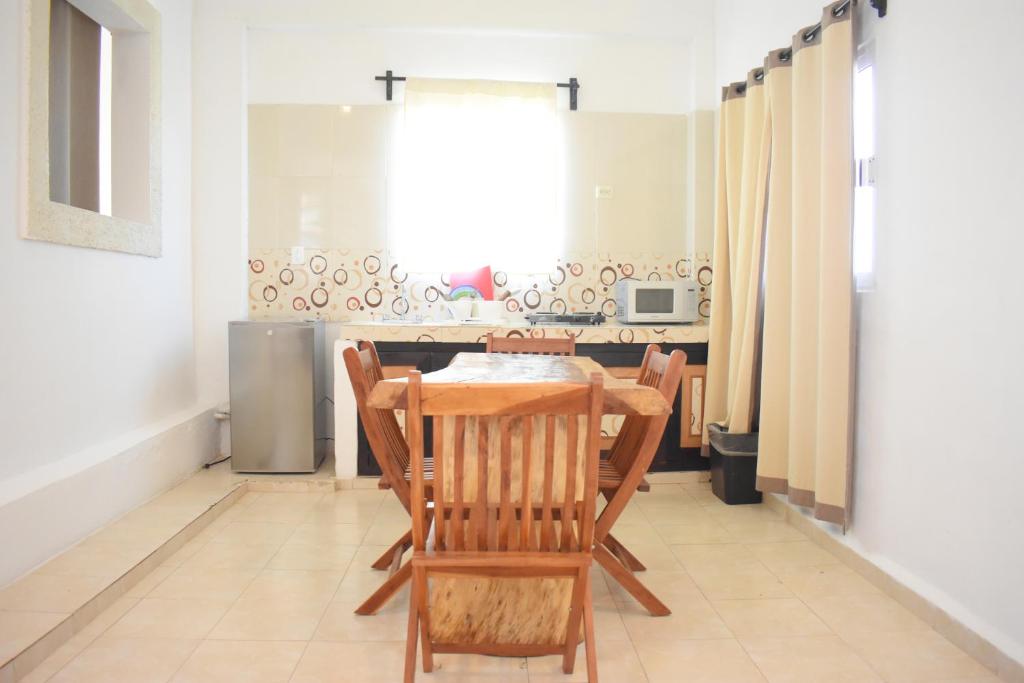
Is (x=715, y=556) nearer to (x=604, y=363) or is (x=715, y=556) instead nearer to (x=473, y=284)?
(x=604, y=363)

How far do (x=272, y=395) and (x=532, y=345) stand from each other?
5.00ft

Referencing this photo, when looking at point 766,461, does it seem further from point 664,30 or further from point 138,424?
point 138,424

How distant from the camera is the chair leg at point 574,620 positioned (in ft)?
5.05

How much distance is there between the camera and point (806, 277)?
2705 mm

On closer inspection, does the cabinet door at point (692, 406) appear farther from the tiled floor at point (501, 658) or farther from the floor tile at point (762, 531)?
the tiled floor at point (501, 658)

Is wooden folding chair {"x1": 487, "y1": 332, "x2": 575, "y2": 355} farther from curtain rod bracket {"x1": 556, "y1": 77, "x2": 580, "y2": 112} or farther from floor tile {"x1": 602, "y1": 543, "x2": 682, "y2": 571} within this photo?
curtain rod bracket {"x1": 556, "y1": 77, "x2": 580, "y2": 112}

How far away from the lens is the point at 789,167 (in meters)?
2.91

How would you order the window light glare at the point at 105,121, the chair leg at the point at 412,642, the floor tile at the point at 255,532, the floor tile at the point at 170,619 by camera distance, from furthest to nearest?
1. the window light glare at the point at 105,121
2. the floor tile at the point at 255,532
3. the floor tile at the point at 170,619
4. the chair leg at the point at 412,642

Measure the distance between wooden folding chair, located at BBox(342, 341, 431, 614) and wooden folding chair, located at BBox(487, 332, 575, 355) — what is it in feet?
2.37

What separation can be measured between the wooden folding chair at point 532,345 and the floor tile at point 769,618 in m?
1.23

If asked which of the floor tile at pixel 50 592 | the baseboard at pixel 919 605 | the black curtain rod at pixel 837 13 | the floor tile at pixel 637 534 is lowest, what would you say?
the floor tile at pixel 637 534

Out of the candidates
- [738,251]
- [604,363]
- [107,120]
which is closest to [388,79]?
[107,120]

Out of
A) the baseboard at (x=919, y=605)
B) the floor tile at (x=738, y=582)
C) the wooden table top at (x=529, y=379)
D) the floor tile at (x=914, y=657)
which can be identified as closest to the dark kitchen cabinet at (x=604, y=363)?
the baseboard at (x=919, y=605)

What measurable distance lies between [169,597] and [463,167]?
9.11 ft
